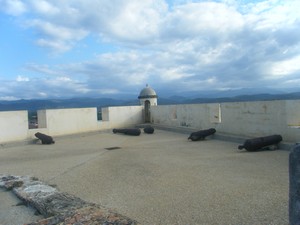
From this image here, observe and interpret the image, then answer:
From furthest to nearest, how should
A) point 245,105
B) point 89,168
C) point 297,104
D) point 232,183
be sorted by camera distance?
point 245,105, point 297,104, point 89,168, point 232,183

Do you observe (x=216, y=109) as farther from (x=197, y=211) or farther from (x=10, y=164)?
(x=197, y=211)

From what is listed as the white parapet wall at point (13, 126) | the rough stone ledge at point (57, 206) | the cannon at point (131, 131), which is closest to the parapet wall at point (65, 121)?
the white parapet wall at point (13, 126)

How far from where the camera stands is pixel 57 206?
14.0 feet

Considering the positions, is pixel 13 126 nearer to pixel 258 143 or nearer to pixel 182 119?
pixel 182 119

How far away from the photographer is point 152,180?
6211 millimetres

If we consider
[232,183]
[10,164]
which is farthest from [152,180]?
[10,164]

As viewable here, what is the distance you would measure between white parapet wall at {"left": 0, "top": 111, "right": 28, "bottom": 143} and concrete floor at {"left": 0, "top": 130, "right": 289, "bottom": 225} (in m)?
2.75

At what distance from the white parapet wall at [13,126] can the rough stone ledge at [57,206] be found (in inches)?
301

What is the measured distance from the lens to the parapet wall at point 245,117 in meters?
10.1

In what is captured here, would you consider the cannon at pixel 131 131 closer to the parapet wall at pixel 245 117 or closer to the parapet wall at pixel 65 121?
the parapet wall at pixel 65 121

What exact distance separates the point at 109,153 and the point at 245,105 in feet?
17.3

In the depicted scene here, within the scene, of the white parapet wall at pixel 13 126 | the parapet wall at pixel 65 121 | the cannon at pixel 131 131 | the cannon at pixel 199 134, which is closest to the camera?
the cannon at pixel 199 134

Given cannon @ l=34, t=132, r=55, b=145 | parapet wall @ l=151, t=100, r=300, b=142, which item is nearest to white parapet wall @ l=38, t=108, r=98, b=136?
cannon @ l=34, t=132, r=55, b=145

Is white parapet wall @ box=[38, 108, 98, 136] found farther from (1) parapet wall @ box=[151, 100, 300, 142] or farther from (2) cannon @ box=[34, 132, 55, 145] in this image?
(1) parapet wall @ box=[151, 100, 300, 142]
